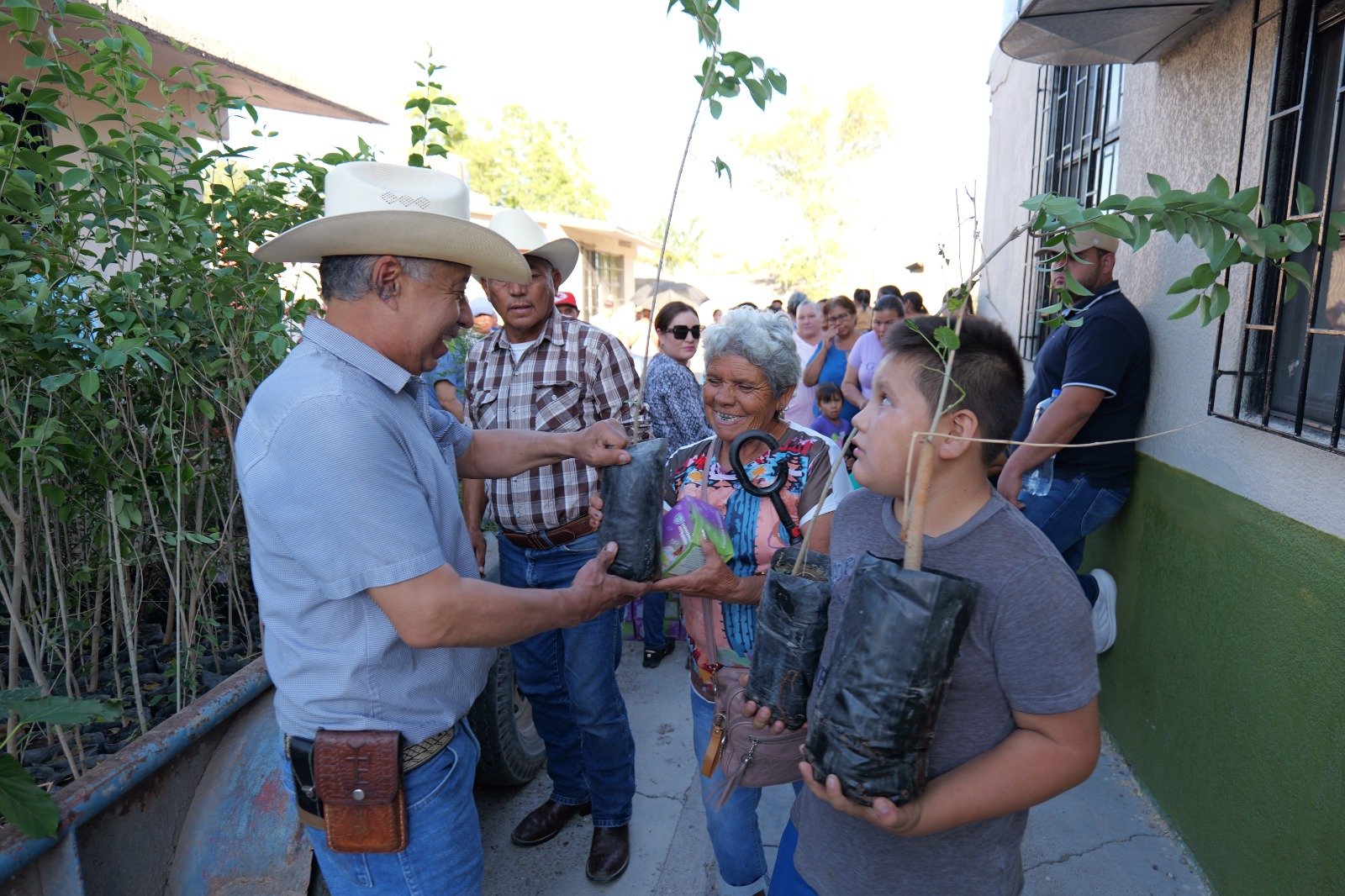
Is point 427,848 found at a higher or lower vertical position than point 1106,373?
lower

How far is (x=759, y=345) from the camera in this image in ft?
7.48

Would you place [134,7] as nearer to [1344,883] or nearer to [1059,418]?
[1059,418]

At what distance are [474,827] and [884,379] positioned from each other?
1329mm

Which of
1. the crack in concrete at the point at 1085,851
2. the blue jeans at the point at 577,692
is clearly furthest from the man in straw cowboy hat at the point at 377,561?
the crack in concrete at the point at 1085,851

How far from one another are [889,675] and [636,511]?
0.83m

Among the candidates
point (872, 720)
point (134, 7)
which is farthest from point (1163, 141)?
point (134, 7)

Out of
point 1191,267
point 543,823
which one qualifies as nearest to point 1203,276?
point 1191,267

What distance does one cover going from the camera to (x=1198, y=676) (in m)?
2.83

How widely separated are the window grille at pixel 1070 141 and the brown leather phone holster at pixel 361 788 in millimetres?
3806

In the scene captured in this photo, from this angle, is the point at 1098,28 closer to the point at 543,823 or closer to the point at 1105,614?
the point at 1105,614

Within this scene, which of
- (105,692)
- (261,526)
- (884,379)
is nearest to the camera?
(884,379)

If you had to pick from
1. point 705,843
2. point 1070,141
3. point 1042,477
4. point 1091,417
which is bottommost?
point 705,843

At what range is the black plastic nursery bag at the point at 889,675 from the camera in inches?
45.3

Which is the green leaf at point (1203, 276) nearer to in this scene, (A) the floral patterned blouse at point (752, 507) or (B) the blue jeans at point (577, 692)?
(A) the floral patterned blouse at point (752, 507)
